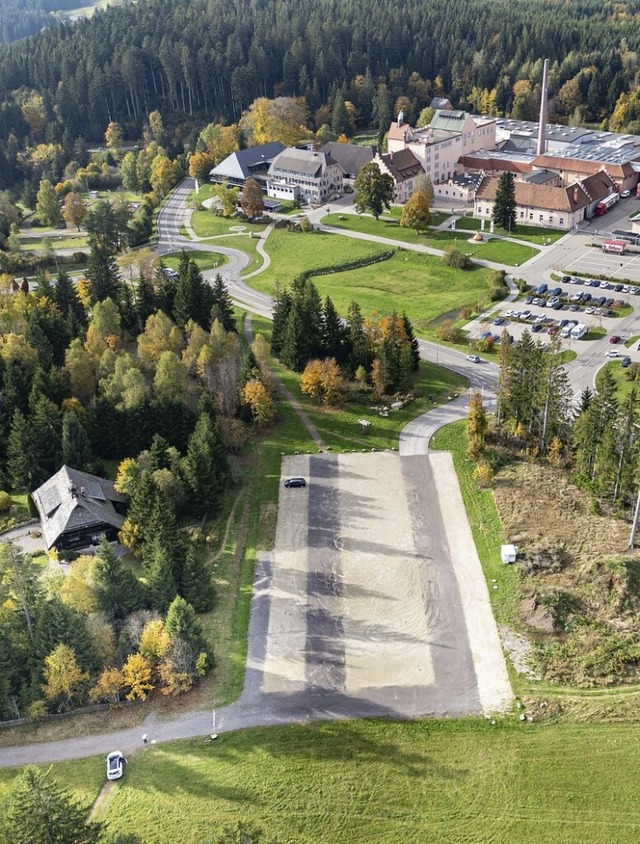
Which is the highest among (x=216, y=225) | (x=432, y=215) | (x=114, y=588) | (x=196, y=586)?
(x=432, y=215)

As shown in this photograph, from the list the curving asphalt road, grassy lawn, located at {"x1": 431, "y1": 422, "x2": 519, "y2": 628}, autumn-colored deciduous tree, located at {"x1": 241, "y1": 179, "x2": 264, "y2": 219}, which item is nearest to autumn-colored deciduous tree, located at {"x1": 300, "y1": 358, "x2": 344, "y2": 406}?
grassy lawn, located at {"x1": 431, "y1": 422, "x2": 519, "y2": 628}

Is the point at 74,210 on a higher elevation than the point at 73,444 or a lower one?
higher

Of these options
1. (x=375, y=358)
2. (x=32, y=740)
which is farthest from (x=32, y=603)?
(x=375, y=358)

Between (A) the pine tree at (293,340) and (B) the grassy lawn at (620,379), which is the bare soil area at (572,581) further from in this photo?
(A) the pine tree at (293,340)

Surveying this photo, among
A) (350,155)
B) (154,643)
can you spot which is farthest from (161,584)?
(350,155)

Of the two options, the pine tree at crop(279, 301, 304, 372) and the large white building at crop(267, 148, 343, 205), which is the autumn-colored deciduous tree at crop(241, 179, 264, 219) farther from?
the pine tree at crop(279, 301, 304, 372)

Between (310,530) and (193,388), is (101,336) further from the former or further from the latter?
(310,530)

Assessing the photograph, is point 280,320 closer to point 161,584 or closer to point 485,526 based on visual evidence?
point 485,526
